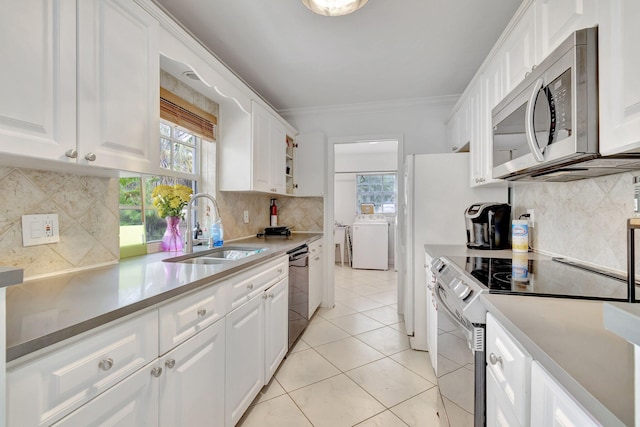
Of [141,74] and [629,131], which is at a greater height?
[141,74]

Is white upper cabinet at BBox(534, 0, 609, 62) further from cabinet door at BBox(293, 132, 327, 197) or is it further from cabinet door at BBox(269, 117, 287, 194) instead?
cabinet door at BBox(293, 132, 327, 197)

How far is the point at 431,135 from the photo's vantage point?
3.16 metres

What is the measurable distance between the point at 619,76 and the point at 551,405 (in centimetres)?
91

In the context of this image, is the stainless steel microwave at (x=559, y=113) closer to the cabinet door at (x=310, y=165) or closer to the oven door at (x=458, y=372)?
the oven door at (x=458, y=372)

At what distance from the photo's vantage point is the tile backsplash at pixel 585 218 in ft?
3.96

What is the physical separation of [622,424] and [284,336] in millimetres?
2009

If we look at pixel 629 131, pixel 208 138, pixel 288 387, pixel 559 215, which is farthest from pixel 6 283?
pixel 559 215

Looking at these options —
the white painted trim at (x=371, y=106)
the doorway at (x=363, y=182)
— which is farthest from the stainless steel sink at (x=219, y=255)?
the doorway at (x=363, y=182)

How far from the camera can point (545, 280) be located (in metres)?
1.14

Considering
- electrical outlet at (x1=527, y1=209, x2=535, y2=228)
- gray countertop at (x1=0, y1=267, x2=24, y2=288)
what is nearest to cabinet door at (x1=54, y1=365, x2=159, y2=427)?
gray countertop at (x1=0, y1=267, x2=24, y2=288)

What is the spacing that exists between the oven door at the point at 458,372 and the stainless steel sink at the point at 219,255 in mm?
1180

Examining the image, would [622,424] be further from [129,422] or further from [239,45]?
[239,45]

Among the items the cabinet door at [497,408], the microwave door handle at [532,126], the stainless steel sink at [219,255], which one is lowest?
the cabinet door at [497,408]

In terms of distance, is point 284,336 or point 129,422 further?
Result: point 284,336
